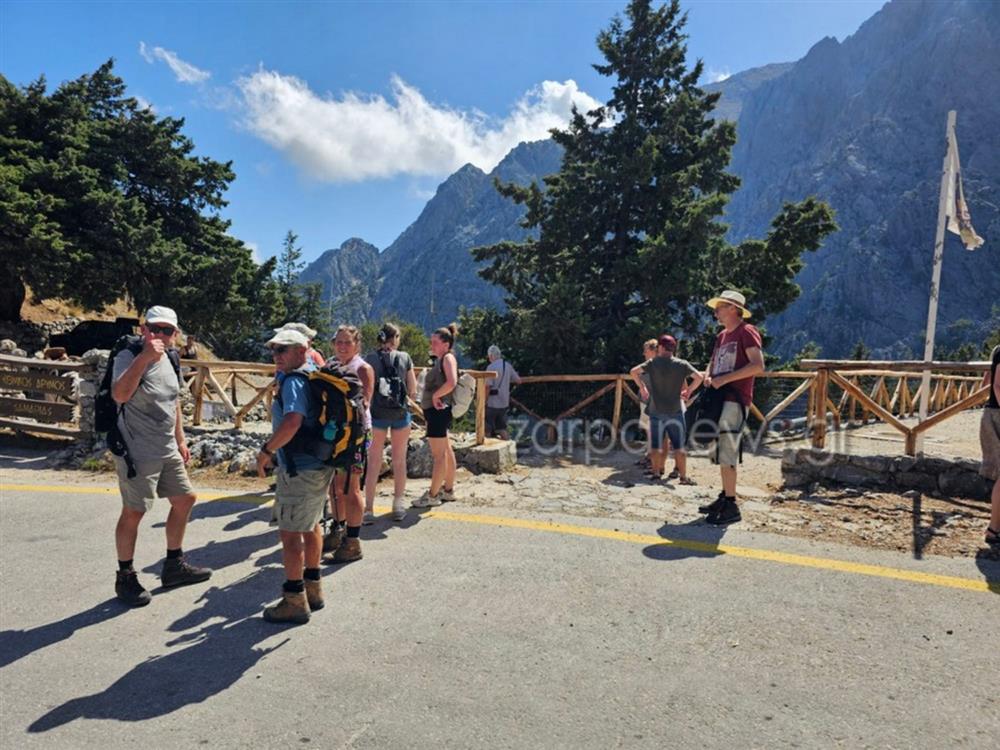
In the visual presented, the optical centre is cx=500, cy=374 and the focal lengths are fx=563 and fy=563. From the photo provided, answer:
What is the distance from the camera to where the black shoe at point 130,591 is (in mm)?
3498

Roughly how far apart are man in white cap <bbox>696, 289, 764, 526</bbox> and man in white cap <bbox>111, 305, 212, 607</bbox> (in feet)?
13.7

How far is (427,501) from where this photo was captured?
550 cm

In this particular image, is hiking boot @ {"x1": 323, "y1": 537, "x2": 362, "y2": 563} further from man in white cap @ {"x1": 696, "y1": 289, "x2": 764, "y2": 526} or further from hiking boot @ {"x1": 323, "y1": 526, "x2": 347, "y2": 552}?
man in white cap @ {"x1": 696, "y1": 289, "x2": 764, "y2": 526}

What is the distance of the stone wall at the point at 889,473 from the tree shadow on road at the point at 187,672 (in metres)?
5.22

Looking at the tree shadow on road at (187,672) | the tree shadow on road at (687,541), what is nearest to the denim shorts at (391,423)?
the tree shadow on road at (187,672)

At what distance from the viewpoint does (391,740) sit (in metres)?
2.24

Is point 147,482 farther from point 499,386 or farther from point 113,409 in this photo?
point 499,386

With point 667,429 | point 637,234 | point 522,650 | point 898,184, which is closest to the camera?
point 522,650

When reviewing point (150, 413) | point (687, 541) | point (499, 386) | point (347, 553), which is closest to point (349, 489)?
point (347, 553)

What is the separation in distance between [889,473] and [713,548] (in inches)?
103

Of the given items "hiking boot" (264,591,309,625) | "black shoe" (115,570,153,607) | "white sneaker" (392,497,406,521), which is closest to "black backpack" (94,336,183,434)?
"black shoe" (115,570,153,607)

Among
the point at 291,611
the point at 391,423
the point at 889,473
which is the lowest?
the point at 291,611

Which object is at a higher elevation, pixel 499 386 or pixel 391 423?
pixel 499 386

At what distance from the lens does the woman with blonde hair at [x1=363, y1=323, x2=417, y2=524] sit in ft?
16.2
